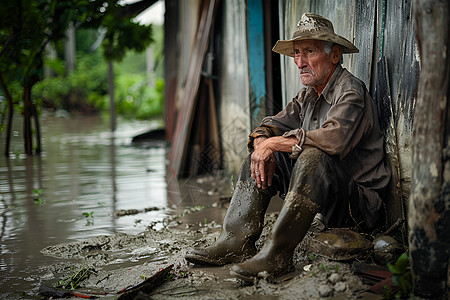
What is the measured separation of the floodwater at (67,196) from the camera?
3826 mm

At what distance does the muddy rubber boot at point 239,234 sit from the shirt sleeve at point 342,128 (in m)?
0.51

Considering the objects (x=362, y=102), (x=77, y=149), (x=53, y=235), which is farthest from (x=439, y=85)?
(x=77, y=149)

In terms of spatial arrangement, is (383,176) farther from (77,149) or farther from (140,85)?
(140,85)

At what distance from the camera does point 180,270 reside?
3.19m

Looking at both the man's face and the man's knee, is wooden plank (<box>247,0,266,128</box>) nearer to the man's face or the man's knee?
the man's face

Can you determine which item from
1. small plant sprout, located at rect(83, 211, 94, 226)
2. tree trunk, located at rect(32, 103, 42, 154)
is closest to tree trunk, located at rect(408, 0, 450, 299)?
small plant sprout, located at rect(83, 211, 94, 226)

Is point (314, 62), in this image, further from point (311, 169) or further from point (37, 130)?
point (37, 130)

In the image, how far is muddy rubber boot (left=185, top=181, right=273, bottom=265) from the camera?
3174mm

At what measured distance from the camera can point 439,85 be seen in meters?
2.33

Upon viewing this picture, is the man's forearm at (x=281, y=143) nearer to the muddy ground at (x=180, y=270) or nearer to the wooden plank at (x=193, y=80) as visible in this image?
the muddy ground at (x=180, y=270)

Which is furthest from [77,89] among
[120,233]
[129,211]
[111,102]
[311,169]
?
[311,169]

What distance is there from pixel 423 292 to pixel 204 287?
115cm

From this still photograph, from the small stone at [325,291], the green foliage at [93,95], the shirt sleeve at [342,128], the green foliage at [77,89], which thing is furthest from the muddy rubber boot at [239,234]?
the green foliage at [77,89]

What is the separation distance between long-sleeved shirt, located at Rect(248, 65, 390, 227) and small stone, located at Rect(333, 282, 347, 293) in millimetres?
672
